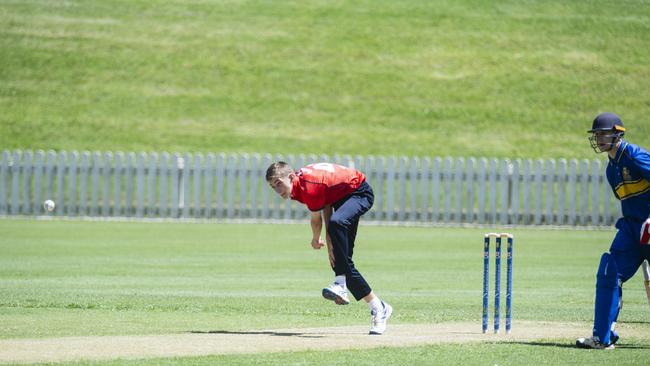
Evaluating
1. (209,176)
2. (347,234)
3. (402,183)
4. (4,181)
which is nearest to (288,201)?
(209,176)

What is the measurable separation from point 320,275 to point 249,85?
2520 cm

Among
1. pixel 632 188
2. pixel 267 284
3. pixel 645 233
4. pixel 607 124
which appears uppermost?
pixel 607 124

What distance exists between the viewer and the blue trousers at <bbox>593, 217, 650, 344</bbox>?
9.70m

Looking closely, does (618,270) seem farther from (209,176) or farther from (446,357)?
(209,176)

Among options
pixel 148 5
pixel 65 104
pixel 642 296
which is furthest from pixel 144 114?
pixel 642 296

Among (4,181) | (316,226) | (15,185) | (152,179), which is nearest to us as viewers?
(316,226)

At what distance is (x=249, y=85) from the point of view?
1647 inches

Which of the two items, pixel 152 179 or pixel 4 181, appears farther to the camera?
pixel 4 181

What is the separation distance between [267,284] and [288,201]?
13.4m

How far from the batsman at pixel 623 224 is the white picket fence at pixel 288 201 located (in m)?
18.8

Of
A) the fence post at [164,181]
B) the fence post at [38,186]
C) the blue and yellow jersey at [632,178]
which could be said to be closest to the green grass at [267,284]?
the blue and yellow jersey at [632,178]

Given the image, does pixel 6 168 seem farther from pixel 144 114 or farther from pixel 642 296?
pixel 642 296

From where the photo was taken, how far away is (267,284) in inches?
622

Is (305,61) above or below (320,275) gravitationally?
above
